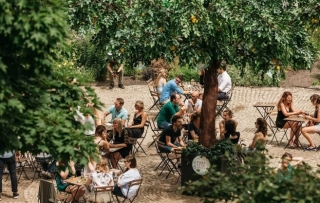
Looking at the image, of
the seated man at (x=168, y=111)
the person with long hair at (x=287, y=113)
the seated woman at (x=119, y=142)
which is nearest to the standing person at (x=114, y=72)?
the seated man at (x=168, y=111)

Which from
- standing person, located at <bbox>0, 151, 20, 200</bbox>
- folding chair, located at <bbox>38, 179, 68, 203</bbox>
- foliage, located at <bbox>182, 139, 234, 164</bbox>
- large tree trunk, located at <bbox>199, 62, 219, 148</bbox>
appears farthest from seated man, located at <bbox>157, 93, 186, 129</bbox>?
folding chair, located at <bbox>38, 179, 68, 203</bbox>

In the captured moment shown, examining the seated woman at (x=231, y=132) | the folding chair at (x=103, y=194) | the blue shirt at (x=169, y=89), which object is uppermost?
the blue shirt at (x=169, y=89)

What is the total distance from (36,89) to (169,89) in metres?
12.1

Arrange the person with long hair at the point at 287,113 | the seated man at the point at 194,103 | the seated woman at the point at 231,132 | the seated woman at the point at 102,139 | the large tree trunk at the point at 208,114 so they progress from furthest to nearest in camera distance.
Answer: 1. the seated man at the point at 194,103
2. the person with long hair at the point at 287,113
3. the seated woman at the point at 231,132
4. the seated woman at the point at 102,139
5. the large tree trunk at the point at 208,114

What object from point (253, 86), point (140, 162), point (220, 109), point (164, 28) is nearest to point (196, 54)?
point (164, 28)

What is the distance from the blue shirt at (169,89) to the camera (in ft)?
66.8

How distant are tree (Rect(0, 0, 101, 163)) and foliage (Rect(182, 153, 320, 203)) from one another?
4.70 ft

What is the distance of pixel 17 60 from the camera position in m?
8.36

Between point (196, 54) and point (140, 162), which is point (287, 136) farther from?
point (196, 54)

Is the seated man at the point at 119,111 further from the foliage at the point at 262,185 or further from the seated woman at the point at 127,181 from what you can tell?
the foliage at the point at 262,185

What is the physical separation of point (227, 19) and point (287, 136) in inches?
265

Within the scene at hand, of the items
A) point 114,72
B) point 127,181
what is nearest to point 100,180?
point 127,181

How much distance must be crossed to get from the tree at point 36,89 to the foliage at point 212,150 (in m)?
5.56

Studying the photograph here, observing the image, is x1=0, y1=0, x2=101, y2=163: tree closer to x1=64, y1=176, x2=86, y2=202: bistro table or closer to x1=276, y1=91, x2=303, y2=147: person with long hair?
x1=64, y1=176, x2=86, y2=202: bistro table
